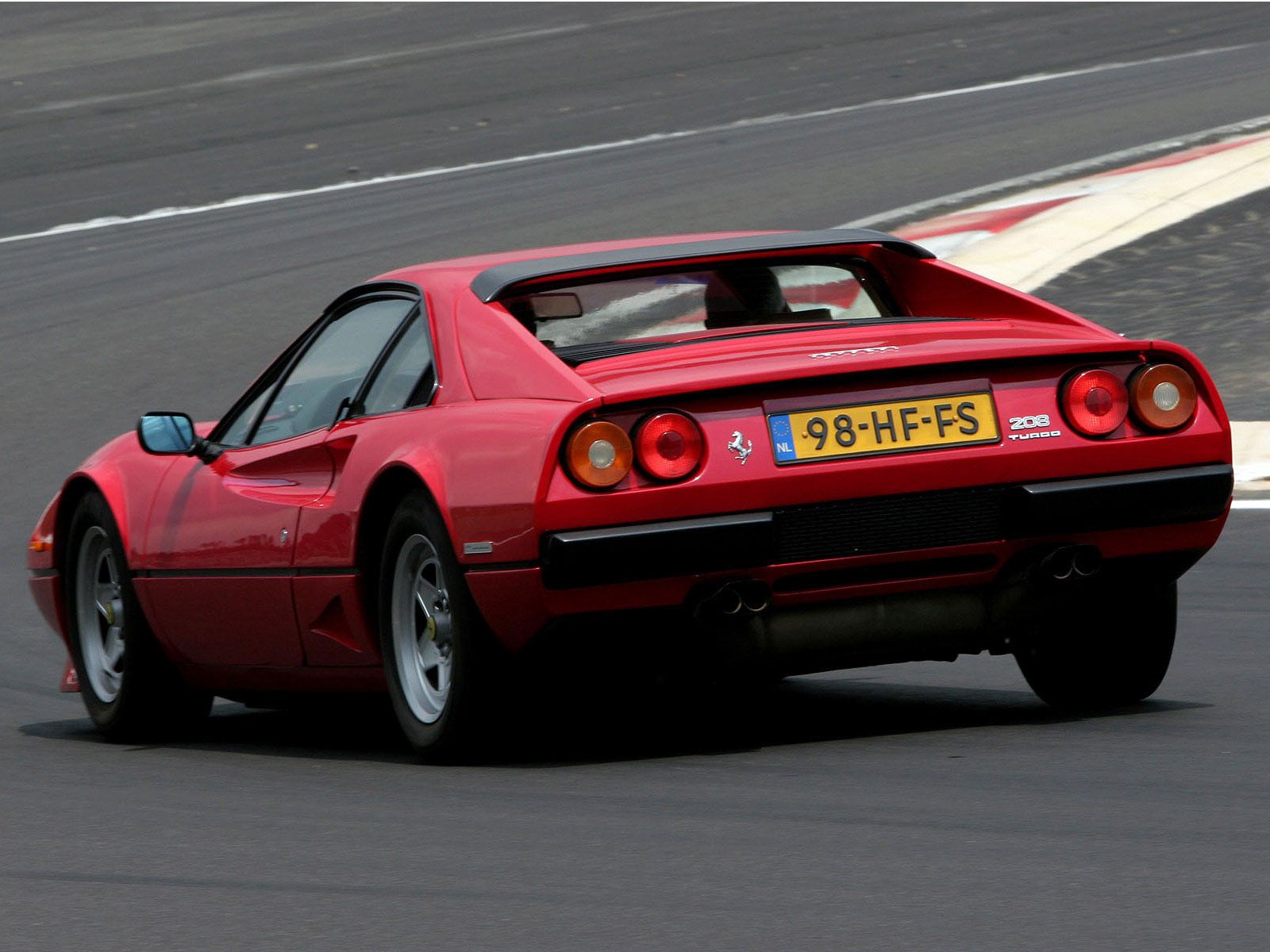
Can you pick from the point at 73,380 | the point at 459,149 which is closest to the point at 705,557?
the point at 73,380

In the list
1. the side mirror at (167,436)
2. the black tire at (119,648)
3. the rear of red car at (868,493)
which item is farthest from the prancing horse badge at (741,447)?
the black tire at (119,648)

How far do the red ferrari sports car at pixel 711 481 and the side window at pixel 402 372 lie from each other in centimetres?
1

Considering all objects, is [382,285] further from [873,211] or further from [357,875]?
[873,211]

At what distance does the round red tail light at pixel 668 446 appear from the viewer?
5582 mm

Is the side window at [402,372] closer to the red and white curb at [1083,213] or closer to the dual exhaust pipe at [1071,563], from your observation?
the dual exhaust pipe at [1071,563]

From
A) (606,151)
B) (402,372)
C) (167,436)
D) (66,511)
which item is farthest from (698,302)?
(606,151)

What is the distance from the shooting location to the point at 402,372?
636 centimetres

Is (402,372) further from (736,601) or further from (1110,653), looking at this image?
(1110,653)

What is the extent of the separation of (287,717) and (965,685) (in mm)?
2095

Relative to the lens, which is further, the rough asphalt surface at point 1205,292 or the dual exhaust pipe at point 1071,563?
the rough asphalt surface at point 1205,292

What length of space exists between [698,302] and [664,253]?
20 centimetres

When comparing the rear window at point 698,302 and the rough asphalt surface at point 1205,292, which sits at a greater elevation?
the rear window at point 698,302

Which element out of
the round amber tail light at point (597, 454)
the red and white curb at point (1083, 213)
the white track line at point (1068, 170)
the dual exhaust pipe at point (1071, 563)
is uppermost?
the round amber tail light at point (597, 454)

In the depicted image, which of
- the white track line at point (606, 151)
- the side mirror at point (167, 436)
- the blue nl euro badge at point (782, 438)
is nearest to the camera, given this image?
the blue nl euro badge at point (782, 438)
